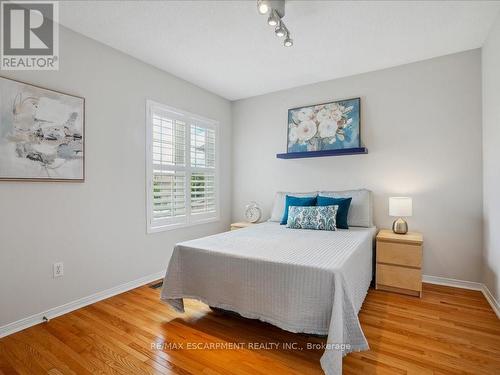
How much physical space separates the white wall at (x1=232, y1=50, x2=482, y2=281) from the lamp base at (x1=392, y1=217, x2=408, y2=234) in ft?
0.87

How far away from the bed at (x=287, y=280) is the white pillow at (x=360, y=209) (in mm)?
588

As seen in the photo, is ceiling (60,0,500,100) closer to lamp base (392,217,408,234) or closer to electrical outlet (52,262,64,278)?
lamp base (392,217,408,234)

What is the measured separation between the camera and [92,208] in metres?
2.56

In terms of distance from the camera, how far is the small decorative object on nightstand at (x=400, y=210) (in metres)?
2.79

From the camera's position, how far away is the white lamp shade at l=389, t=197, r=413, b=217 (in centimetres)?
279

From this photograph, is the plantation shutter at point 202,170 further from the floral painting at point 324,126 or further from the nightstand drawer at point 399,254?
the nightstand drawer at point 399,254

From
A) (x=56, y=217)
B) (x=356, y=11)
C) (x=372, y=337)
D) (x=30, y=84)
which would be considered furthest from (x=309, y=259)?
(x=30, y=84)

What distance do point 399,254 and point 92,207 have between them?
10.3ft

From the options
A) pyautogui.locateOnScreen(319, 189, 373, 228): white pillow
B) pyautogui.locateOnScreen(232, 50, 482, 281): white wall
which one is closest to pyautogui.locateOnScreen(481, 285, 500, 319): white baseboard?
pyautogui.locateOnScreen(232, 50, 482, 281): white wall

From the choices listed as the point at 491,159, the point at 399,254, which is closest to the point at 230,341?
the point at 399,254

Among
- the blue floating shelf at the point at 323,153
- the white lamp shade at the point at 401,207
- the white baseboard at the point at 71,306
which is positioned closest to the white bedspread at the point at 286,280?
the white lamp shade at the point at 401,207

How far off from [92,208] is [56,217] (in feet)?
1.02

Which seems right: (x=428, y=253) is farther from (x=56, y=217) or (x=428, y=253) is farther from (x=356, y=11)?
(x=56, y=217)

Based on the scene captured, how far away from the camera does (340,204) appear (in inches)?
122
